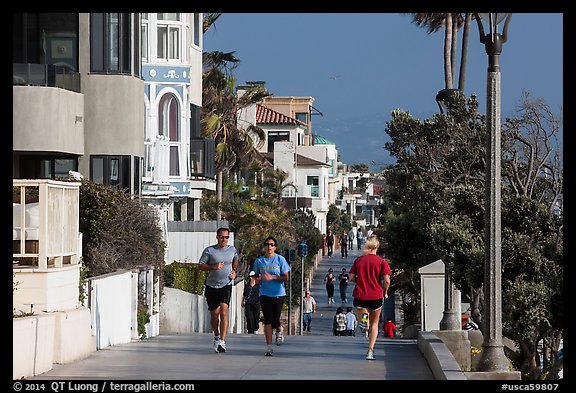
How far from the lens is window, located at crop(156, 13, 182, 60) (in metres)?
38.9

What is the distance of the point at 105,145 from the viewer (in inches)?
1257

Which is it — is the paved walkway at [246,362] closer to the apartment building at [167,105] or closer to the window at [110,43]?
the window at [110,43]

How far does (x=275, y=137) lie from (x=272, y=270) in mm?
97085

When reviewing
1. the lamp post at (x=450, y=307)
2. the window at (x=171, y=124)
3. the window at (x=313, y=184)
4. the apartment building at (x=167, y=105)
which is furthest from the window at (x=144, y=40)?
the window at (x=313, y=184)

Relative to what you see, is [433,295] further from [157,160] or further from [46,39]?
[157,160]

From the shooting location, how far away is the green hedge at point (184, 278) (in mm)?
34094

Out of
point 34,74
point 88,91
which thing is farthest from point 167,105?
point 34,74

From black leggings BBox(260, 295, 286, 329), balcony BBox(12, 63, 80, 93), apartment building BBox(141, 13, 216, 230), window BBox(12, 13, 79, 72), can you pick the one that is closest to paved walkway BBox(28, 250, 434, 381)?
black leggings BBox(260, 295, 286, 329)

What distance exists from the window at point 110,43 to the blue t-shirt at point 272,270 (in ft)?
44.0

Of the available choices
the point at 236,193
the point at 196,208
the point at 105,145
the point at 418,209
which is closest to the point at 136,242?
the point at 105,145

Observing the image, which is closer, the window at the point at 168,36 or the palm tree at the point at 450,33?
the window at the point at 168,36

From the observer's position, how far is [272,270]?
62.8ft

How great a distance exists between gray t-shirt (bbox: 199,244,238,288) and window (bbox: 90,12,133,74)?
1293cm
